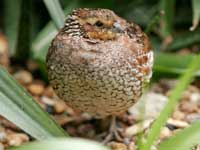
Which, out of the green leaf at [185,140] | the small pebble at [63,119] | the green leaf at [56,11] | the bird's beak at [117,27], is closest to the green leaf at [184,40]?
the small pebble at [63,119]

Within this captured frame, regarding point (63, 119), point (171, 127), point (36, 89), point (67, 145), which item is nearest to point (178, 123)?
point (171, 127)

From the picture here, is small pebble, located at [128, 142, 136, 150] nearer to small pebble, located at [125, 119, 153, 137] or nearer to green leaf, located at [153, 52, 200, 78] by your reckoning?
small pebble, located at [125, 119, 153, 137]

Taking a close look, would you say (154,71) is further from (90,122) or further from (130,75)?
(130,75)

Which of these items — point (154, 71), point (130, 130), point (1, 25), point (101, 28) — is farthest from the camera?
point (1, 25)

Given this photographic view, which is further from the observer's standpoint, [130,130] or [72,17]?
[130,130]

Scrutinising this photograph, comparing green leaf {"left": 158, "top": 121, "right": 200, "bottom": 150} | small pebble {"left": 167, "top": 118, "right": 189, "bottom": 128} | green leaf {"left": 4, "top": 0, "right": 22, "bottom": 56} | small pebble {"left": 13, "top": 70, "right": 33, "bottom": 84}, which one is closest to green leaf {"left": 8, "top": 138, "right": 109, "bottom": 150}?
green leaf {"left": 158, "top": 121, "right": 200, "bottom": 150}

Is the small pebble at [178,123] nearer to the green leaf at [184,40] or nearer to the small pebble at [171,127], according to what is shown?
the small pebble at [171,127]

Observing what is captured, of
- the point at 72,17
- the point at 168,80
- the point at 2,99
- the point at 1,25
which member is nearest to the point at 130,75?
the point at 72,17
